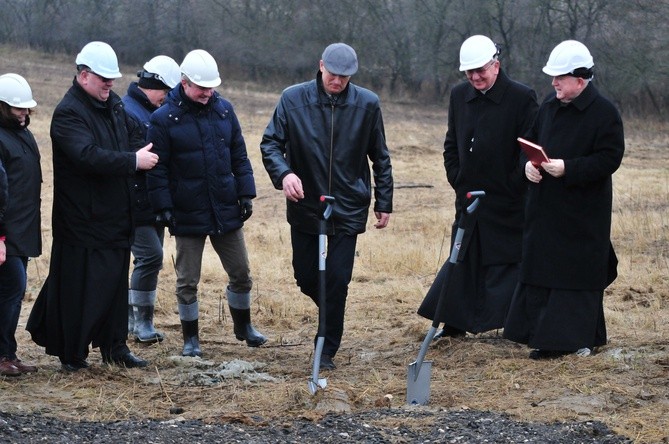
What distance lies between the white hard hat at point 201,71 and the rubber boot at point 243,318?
1.54 meters

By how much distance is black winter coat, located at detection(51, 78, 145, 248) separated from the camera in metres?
6.77

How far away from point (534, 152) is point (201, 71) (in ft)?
7.09

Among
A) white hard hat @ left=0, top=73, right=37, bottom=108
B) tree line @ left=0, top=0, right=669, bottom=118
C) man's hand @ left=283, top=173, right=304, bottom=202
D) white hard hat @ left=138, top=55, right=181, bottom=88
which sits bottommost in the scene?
man's hand @ left=283, top=173, right=304, bottom=202

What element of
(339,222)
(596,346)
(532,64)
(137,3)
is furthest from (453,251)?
(137,3)

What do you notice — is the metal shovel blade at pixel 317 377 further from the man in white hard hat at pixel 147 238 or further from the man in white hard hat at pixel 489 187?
the man in white hard hat at pixel 147 238

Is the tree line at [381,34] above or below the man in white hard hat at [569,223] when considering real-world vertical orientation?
above

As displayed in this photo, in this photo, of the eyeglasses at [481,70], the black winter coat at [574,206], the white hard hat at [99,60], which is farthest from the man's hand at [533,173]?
the white hard hat at [99,60]

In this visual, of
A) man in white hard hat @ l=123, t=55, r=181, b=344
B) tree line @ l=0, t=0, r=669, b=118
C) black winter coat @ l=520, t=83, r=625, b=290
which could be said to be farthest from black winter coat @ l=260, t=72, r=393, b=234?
tree line @ l=0, t=0, r=669, b=118

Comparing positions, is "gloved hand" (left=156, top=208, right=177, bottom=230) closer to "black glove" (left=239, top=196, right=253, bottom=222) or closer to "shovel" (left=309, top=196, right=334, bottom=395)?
"black glove" (left=239, top=196, right=253, bottom=222)

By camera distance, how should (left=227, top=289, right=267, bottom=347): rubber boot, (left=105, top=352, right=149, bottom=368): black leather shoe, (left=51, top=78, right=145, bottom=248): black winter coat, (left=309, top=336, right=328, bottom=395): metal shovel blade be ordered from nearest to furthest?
(left=309, top=336, right=328, bottom=395): metal shovel blade → (left=51, top=78, right=145, bottom=248): black winter coat → (left=105, top=352, right=149, bottom=368): black leather shoe → (left=227, top=289, right=267, bottom=347): rubber boot

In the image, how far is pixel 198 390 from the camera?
659cm

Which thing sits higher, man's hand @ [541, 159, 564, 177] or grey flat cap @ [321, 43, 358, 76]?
grey flat cap @ [321, 43, 358, 76]

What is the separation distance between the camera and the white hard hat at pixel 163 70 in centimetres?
808

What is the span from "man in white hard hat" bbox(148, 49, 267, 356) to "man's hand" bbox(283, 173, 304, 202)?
766 mm
